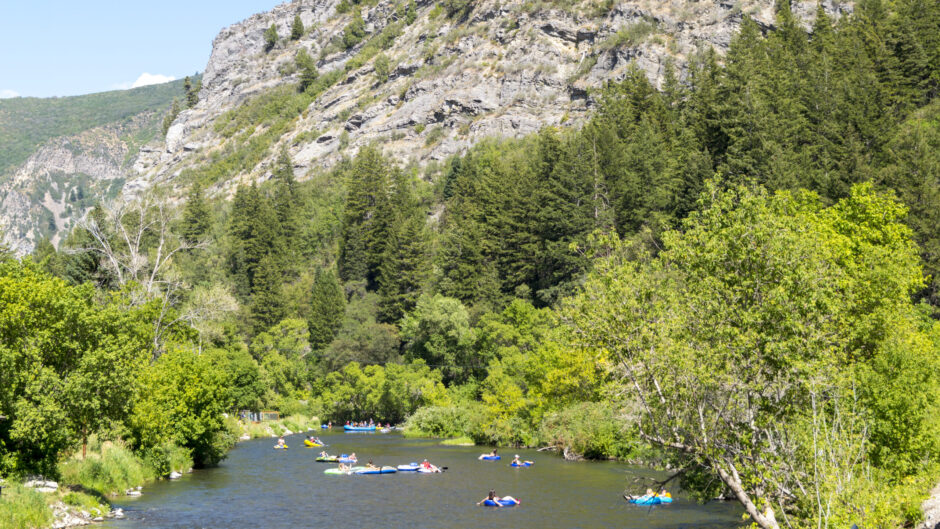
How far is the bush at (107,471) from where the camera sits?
39409mm

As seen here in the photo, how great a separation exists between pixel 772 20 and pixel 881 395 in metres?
131

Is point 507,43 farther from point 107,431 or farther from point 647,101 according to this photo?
point 107,431

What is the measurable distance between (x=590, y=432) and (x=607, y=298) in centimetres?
3512

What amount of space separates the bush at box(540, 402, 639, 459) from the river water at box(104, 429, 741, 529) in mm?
1718

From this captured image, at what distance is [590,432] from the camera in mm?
60312

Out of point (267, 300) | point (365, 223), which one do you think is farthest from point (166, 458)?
point (365, 223)

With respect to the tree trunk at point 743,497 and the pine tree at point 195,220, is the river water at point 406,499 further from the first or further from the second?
the pine tree at point 195,220


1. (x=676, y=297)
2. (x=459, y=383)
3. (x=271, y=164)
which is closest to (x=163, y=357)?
(x=676, y=297)

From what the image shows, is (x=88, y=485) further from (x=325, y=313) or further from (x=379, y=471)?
(x=325, y=313)

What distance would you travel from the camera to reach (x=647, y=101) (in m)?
108

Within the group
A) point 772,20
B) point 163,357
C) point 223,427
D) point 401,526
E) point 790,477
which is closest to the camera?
point 790,477

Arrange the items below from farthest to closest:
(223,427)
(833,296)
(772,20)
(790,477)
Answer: (772,20), (223,427), (833,296), (790,477)

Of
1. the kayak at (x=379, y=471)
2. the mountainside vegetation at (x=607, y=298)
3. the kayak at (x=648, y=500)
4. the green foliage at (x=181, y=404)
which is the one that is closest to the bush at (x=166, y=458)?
the mountainside vegetation at (x=607, y=298)

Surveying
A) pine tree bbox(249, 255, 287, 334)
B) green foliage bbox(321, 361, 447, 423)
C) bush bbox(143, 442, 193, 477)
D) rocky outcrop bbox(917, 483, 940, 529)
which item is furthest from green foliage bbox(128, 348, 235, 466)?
pine tree bbox(249, 255, 287, 334)
